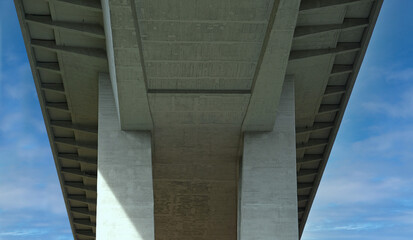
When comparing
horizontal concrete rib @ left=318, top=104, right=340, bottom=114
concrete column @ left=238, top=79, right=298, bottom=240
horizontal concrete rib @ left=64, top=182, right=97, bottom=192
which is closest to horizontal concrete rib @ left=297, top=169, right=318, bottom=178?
horizontal concrete rib @ left=318, top=104, right=340, bottom=114

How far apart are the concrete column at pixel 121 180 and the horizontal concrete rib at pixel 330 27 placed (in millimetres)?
7114

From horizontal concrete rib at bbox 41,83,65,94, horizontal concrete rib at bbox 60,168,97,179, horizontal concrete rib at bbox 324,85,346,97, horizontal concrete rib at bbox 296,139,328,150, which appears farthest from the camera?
horizontal concrete rib at bbox 60,168,97,179

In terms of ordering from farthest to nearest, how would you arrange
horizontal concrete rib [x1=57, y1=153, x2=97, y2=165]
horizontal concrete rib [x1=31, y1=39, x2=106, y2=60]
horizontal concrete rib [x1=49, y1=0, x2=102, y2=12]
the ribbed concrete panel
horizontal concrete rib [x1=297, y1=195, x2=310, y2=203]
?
horizontal concrete rib [x1=297, y1=195, x2=310, y2=203], horizontal concrete rib [x1=57, y1=153, x2=97, y2=165], horizontal concrete rib [x1=31, y1=39, x2=106, y2=60], horizontal concrete rib [x1=49, y1=0, x2=102, y2=12], the ribbed concrete panel

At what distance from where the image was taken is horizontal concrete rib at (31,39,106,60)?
2278 centimetres

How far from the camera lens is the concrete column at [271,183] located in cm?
2252

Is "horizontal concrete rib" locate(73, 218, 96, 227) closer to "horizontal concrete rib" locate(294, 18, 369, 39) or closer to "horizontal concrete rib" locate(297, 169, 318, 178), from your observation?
"horizontal concrete rib" locate(297, 169, 318, 178)

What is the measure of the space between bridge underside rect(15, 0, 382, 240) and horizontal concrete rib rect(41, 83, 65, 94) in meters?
0.06

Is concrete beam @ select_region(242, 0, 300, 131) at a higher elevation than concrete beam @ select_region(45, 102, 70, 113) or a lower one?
lower

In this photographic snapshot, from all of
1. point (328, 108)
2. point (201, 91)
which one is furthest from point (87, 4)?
point (328, 108)

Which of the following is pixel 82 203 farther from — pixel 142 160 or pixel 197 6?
pixel 197 6

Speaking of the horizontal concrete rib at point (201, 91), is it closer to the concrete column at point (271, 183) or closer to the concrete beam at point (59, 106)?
the concrete column at point (271, 183)

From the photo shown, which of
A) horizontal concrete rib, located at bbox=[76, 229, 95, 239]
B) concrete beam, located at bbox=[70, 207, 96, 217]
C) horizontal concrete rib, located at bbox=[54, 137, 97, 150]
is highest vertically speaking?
horizontal concrete rib, located at bbox=[54, 137, 97, 150]

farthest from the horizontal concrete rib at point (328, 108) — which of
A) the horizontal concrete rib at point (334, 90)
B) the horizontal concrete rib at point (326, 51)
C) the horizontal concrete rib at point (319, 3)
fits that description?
the horizontal concrete rib at point (319, 3)

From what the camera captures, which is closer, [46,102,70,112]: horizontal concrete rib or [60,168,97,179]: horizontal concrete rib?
[46,102,70,112]: horizontal concrete rib
